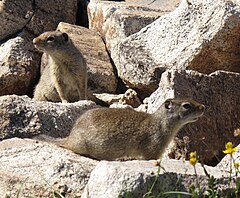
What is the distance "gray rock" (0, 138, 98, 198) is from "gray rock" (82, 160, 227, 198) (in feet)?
1.70

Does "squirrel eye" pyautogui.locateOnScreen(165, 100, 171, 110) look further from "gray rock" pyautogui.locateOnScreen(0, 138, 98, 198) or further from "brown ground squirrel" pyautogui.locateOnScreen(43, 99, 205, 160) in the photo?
"gray rock" pyautogui.locateOnScreen(0, 138, 98, 198)

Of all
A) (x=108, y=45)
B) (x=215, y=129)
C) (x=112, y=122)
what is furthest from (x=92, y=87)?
(x=112, y=122)

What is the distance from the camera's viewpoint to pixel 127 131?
6.40 metres

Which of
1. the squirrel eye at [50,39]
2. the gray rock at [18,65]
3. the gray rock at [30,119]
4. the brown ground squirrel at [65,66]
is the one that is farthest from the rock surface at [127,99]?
the gray rock at [30,119]

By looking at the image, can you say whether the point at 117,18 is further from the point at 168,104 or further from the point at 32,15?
the point at 168,104

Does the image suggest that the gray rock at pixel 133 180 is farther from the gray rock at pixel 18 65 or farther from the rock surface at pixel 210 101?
the gray rock at pixel 18 65

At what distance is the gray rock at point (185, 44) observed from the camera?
848 centimetres

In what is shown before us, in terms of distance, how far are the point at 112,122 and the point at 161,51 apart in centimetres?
277

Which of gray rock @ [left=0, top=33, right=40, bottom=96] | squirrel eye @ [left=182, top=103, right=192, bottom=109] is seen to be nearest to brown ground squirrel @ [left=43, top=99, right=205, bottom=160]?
squirrel eye @ [left=182, top=103, right=192, bottom=109]

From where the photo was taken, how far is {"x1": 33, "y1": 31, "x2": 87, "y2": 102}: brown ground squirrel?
9695mm

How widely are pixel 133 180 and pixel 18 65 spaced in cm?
564

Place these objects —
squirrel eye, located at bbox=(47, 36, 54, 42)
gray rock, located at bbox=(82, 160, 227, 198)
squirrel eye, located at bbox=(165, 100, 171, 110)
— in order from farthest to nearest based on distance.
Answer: squirrel eye, located at bbox=(47, 36, 54, 42) < squirrel eye, located at bbox=(165, 100, 171, 110) < gray rock, located at bbox=(82, 160, 227, 198)

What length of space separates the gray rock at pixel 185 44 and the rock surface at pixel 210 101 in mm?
782

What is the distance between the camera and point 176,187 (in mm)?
4809
